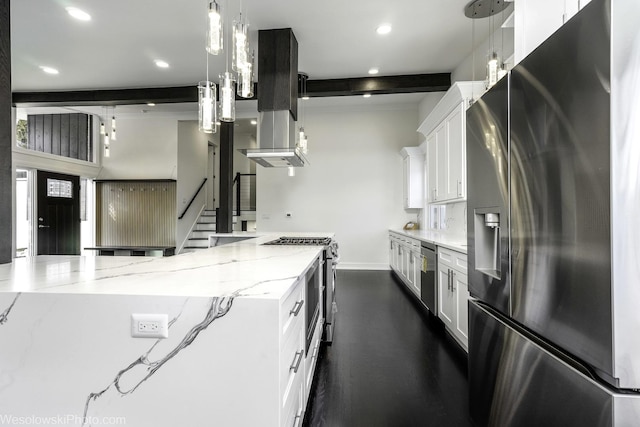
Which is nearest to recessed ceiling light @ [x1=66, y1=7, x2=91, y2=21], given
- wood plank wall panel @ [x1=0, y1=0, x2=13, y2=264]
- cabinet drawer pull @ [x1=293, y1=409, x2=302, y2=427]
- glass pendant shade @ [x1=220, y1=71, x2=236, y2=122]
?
wood plank wall panel @ [x1=0, y1=0, x2=13, y2=264]

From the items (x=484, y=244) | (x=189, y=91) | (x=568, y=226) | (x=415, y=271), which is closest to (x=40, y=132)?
(x=189, y=91)

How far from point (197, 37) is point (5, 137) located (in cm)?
286

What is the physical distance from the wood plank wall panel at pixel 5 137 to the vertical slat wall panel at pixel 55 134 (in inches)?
284

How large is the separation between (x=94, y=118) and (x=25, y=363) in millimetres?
8444

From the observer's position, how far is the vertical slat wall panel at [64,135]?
24.4 ft

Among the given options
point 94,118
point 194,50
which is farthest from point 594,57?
point 94,118

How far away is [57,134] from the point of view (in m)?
7.43

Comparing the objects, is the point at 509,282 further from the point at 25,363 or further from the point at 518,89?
the point at 25,363

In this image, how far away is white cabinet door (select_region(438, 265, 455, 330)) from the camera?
2868 millimetres

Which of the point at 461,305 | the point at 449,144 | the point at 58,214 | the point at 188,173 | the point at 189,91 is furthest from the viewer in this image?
the point at 188,173

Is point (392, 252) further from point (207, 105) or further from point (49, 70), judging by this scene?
point (49, 70)

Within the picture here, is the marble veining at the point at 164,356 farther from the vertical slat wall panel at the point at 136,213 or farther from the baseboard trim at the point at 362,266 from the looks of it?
the vertical slat wall panel at the point at 136,213

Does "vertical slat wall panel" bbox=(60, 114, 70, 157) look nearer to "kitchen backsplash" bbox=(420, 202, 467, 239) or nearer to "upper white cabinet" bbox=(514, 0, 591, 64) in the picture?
"kitchen backsplash" bbox=(420, 202, 467, 239)

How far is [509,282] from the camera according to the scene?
48.7 inches
